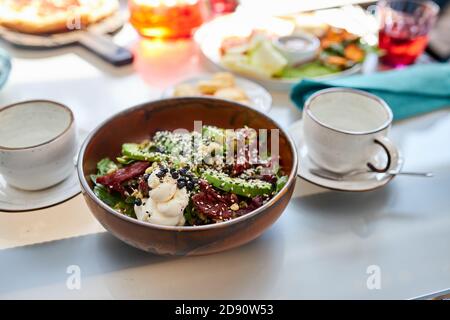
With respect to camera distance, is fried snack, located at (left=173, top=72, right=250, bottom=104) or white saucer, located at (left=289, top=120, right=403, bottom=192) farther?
fried snack, located at (left=173, top=72, right=250, bottom=104)

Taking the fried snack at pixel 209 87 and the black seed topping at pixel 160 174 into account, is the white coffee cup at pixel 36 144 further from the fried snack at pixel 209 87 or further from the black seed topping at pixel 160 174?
the fried snack at pixel 209 87

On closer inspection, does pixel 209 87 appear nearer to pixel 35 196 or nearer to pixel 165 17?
pixel 165 17

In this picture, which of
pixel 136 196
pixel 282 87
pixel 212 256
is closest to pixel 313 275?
pixel 212 256

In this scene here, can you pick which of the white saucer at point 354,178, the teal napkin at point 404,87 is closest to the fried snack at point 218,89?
the teal napkin at point 404,87

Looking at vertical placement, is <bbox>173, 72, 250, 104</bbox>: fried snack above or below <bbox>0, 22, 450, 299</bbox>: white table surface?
above

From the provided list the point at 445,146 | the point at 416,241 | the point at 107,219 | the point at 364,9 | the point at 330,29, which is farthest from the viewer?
the point at 364,9

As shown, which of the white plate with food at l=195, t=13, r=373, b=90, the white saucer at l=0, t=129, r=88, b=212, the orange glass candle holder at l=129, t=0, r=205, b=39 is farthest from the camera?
the orange glass candle holder at l=129, t=0, r=205, b=39

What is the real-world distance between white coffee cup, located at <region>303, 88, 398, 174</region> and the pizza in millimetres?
801

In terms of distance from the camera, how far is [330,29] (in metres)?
1.51

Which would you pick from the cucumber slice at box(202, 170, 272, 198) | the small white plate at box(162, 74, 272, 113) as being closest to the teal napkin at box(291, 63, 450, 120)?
the small white plate at box(162, 74, 272, 113)

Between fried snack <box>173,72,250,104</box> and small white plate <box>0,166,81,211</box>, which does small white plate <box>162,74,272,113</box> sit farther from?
small white plate <box>0,166,81,211</box>

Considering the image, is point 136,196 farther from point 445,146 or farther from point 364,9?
point 364,9

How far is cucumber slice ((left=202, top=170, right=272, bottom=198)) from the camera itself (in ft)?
2.71

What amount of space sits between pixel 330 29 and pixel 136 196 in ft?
3.15
